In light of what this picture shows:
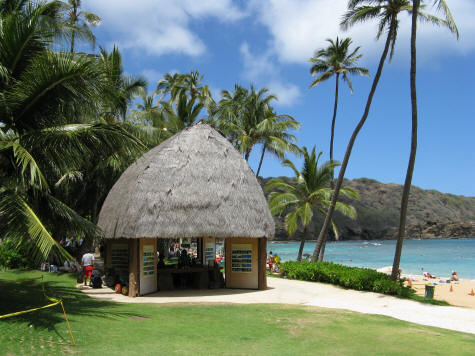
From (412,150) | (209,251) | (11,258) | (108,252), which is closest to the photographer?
(412,150)

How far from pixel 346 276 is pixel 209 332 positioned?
29.1 ft

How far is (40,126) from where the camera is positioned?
383 inches

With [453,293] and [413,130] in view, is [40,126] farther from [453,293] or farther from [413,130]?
[453,293]

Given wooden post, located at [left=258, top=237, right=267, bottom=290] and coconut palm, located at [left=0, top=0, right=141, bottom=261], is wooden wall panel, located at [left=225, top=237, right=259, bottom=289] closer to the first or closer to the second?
wooden post, located at [left=258, top=237, right=267, bottom=290]

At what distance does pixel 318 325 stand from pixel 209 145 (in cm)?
812

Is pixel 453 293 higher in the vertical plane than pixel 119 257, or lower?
lower

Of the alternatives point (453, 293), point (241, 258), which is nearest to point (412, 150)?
point (241, 258)

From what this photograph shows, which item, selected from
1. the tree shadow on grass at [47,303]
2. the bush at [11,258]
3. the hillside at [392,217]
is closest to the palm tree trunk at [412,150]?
the tree shadow on grass at [47,303]

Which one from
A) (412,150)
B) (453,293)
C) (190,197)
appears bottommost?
(453,293)

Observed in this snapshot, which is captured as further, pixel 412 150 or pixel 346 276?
pixel 346 276

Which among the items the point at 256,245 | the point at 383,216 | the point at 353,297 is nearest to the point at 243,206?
the point at 256,245

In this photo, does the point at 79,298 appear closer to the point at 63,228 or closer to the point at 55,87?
the point at 63,228

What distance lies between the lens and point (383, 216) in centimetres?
10138

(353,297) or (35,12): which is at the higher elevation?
(35,12)
